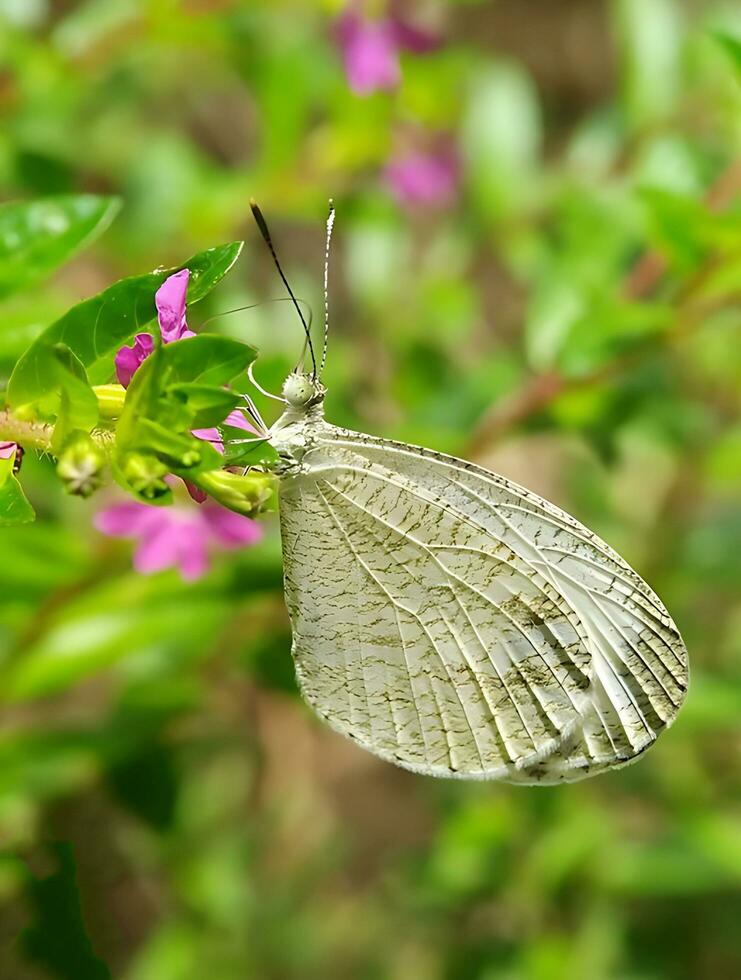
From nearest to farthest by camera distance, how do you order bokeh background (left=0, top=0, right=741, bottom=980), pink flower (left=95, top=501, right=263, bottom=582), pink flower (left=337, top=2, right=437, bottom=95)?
pink flower (left=95, top=501, right=263, bottom=582)
bokeh background (left=0, top=0, right=741, bottom=980)
pink flower (left=337, top=2, right=437, bottom=95)

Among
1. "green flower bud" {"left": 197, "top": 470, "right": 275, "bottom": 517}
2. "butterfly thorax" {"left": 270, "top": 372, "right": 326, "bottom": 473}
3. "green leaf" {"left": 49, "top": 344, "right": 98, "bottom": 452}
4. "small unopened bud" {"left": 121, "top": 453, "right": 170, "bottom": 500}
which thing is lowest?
"small unopened bud" {"left": 121, "top": 453, "right": 170, "bottom": 500}

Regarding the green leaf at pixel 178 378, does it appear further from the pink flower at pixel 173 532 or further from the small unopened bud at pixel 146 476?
the pink flower at pixel 173 532

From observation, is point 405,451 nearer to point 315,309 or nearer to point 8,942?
point 8,942

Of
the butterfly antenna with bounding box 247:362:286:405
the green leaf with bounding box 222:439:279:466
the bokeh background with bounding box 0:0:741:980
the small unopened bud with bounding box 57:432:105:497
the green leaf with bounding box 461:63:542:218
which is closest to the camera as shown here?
the small unopened bud with bounding box 57:432:105:497

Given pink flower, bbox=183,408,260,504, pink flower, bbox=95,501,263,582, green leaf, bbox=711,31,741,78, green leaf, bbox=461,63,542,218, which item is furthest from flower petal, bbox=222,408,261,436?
green leaf, bbox=461,63,542,218

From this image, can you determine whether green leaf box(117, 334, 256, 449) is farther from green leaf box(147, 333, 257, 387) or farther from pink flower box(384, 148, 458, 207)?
pink flower box(384, 148, 458, 207)
